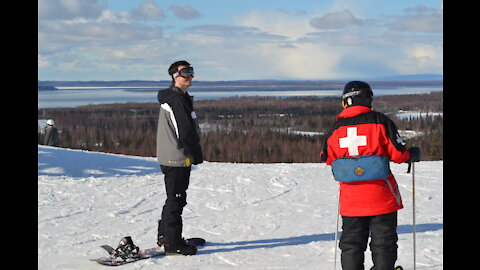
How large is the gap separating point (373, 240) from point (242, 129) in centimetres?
7417

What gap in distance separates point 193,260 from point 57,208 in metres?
3.43

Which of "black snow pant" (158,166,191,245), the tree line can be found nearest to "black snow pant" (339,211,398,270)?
"black snow pant" (158,166,191,245)

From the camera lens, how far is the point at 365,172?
14.3 ft

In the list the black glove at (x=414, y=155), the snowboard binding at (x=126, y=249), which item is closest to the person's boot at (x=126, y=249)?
the snowboard binding at (x=126, y=249)

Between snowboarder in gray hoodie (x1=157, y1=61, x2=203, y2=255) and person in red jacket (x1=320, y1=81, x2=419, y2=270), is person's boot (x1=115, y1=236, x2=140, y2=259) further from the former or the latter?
person in red jacket (x1=320, y1=81, x2=419, y2=270)

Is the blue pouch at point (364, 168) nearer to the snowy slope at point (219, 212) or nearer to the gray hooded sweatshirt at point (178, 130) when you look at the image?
the snowy slope at point (219, 212)

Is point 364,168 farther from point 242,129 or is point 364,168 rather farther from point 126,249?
point 242,129

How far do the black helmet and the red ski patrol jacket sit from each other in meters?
0.04

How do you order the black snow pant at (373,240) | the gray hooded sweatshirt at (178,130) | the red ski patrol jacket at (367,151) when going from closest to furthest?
the red ski patrol jacket at (367,151), the black snow pant at (373,240), the gray hooded sweatshirt at (178,130)

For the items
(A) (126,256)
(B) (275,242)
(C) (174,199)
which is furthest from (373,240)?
(A) (126,256)

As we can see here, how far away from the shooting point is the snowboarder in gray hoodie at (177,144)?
18.3 ft

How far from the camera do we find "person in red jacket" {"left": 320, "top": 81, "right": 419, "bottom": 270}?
4.36 m
